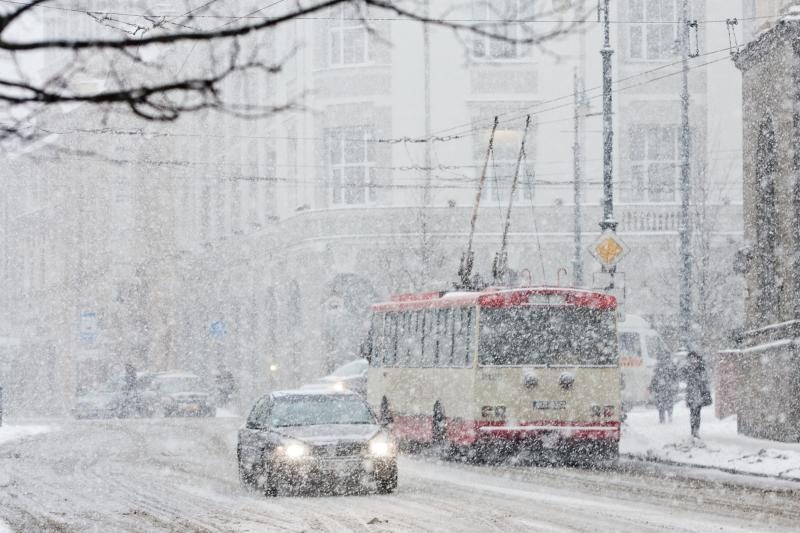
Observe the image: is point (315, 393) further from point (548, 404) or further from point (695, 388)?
point (695, 388)

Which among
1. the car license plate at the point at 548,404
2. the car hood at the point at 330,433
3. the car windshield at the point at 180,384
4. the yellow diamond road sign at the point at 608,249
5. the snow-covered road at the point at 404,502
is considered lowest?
the car windshield at the point at 180,384

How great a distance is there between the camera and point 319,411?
71.8ft

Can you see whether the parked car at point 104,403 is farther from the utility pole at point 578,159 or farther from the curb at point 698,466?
the curb at point 698,466

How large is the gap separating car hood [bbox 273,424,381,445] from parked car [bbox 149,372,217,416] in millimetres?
32094

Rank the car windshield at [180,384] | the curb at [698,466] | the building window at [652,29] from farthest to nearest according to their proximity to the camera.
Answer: the building window at [652,29]
the car windshield at [180,384]
the curb at [698,466]

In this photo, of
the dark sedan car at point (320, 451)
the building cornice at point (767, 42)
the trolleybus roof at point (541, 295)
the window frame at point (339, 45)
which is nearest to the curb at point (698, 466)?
the trolleybus roof at point (541, 295)

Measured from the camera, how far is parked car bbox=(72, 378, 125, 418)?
57.1 meters

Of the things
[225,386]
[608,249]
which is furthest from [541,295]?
[225,386]

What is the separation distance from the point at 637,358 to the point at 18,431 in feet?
55.3

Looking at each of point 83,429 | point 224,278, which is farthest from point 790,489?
point 224,278

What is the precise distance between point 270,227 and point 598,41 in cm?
1391

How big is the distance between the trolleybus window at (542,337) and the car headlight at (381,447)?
23.2 ft

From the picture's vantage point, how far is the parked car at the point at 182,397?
173 ft

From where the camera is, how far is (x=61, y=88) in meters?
7.48
